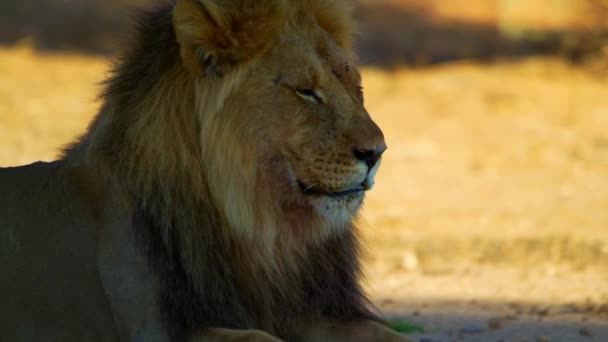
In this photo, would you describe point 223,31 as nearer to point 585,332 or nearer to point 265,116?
point 265,116

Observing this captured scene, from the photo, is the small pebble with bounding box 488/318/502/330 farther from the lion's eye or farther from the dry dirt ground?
the lion's eye

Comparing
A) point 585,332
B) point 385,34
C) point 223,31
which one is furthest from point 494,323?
point 385,34

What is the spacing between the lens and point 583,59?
1160 centimetres

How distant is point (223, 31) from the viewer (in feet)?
10.6

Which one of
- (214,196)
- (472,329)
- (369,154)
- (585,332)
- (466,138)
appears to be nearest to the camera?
(369,154)

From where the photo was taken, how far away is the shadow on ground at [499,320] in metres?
4.12

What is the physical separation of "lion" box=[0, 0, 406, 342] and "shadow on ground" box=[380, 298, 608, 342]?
93 cm

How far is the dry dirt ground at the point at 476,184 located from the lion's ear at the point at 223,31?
521mm

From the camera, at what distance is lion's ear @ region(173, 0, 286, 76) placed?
3209mm

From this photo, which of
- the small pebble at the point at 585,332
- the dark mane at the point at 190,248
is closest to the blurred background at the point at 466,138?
the small pebble at the point at 585,332

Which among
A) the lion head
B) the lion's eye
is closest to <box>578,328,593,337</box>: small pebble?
the lion head

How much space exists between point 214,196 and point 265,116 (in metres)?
0.28

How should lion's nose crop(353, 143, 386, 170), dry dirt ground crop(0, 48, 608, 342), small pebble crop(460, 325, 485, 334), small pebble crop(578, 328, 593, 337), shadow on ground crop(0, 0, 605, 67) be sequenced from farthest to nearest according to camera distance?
shadow on ground crop(0, 0, 605, 67) < dry dirt ground crop(0, 48, 608, 342) < small pebble crop(460, 325, 485, 334) < small pebble crop(578, 328, 593, 337) < lion's nose crop(353, 143, 386, 170)

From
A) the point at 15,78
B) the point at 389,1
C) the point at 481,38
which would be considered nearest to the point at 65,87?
the point at 15,78
